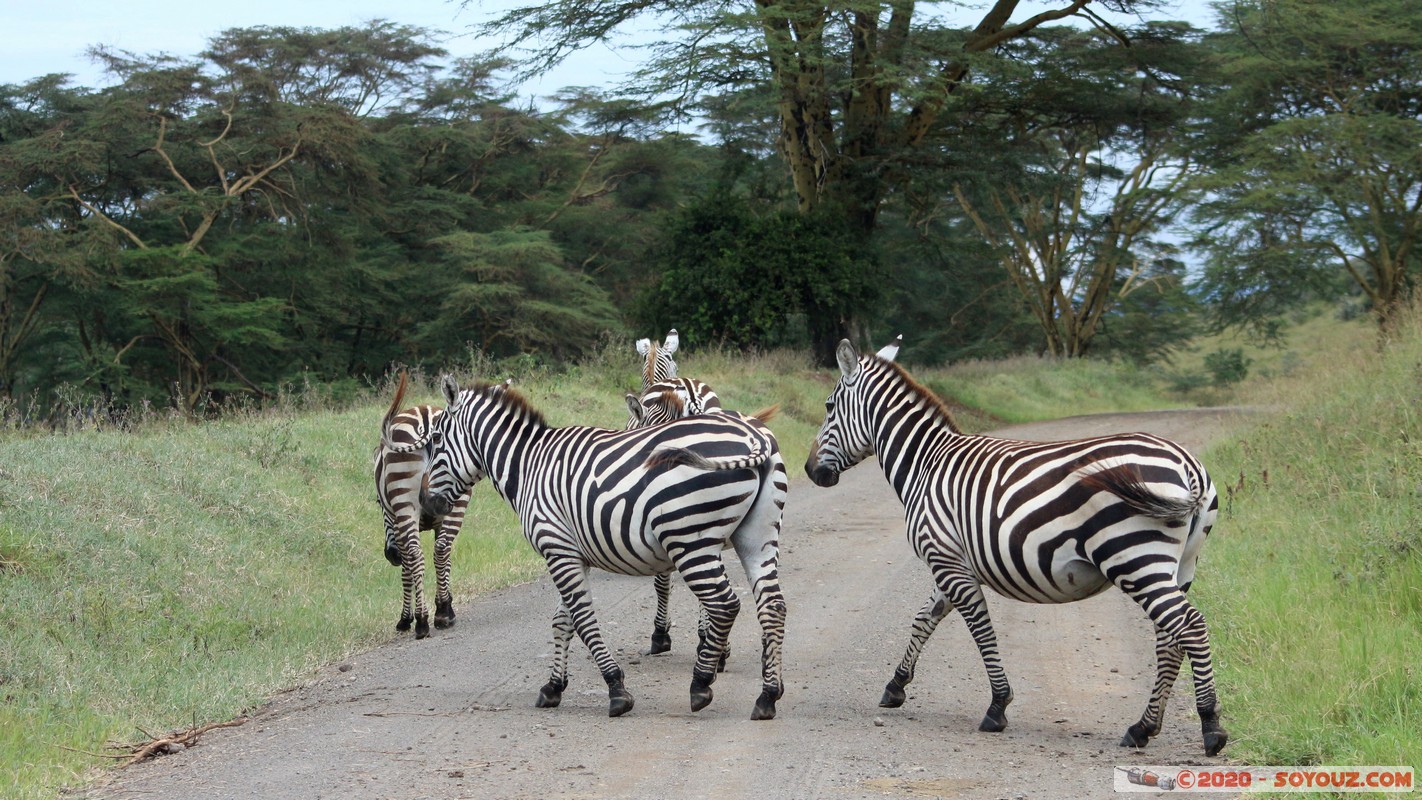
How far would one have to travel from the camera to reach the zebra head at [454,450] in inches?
279

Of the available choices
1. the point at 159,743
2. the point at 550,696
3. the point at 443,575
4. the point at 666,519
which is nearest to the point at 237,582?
the point at 443,575

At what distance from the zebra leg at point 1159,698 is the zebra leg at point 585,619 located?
230 cm

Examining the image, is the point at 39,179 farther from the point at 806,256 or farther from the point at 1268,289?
the point at 1268,289

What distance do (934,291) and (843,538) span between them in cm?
3754

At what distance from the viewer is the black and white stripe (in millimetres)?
8219

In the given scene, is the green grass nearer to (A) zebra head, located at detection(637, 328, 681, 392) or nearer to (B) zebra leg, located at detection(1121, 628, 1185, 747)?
(A) zebra head, located at detection(637, 328, 681, 392)

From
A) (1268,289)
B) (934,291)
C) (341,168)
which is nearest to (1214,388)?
(934,291)

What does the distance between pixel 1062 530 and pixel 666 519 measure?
183 cm

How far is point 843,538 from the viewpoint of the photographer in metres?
11.5

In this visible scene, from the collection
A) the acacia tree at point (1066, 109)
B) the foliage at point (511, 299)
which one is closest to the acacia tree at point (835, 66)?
the acacia tree at point (1066, 109)

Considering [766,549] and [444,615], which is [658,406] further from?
[766,549]

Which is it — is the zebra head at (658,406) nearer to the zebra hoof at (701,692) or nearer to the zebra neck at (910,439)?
the zebra neck at (910,439)

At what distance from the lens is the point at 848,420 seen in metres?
6.73

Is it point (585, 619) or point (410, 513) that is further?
point (410, 513)
